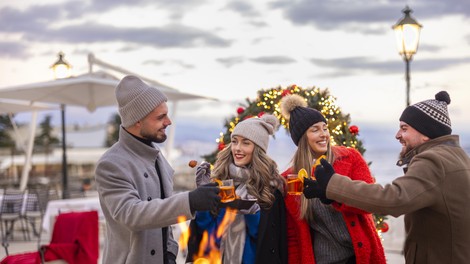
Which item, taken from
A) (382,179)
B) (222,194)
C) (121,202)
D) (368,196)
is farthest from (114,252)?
(382,179)

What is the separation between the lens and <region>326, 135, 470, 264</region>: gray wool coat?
3.67 m

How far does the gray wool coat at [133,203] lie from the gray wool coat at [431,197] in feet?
3.20

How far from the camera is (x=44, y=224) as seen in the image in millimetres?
12430

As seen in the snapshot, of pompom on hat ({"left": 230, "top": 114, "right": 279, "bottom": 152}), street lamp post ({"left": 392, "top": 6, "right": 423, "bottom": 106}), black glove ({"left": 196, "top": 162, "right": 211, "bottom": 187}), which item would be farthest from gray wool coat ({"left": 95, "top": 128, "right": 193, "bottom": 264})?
street lamp post ({"left": 392, "top": 6, "right": 423, "bottom": 106})

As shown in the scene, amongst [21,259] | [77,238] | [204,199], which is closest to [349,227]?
[204,199]

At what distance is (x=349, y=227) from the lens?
15.0 feet

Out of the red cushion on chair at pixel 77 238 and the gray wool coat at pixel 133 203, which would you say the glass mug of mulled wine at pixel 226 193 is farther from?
the red cushion on chair at pixel 77 238

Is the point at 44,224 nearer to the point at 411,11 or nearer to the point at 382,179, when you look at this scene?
the point at 382,179

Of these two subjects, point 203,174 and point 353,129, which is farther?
point 353,129

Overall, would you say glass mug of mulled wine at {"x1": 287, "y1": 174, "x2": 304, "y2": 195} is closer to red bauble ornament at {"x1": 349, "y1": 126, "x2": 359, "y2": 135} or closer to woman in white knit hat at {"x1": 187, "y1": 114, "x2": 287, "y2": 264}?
woman in white knit hat at {"x1": 187, "y1": 114, "x2": 287, "y2": 264}

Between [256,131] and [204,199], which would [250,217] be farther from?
[204,199]

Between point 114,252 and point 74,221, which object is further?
point 74,221

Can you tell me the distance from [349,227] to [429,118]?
1022mm

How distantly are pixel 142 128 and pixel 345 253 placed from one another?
1.69 m
